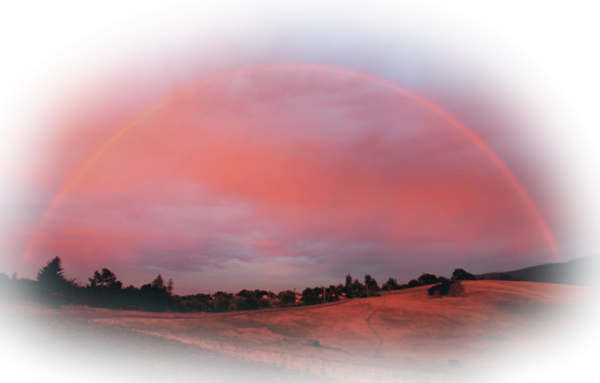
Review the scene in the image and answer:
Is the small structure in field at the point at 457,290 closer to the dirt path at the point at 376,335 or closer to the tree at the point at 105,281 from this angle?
the dirt path at the point at 376,335

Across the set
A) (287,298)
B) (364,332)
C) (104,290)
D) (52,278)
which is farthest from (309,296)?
(52,278)

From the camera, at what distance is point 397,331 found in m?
25.5

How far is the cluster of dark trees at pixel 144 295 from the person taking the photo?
27.7m

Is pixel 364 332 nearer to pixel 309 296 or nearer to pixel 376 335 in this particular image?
pixel 376 335

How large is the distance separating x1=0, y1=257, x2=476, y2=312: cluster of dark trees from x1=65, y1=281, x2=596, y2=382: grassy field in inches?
126

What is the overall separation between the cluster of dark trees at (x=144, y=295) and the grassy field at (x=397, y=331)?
320 centimetres

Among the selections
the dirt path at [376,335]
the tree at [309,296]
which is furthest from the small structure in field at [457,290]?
Result: the tree at [309,296]

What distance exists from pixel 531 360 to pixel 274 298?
26742 millimetres

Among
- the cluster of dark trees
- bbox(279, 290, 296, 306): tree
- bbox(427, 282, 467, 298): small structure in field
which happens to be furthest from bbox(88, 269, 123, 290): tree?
bbox(427, 282, 467, 298): small structure in field

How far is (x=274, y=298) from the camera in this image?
3797 cm

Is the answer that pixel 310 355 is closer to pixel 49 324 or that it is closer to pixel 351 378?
pixel 351 378

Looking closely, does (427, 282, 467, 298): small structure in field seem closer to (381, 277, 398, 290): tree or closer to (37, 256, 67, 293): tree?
(381, 277, 398, 290): tree

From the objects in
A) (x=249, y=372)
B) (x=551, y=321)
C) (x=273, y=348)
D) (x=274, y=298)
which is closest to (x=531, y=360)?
(x=551, y=321)

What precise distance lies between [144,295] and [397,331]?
26711mm
